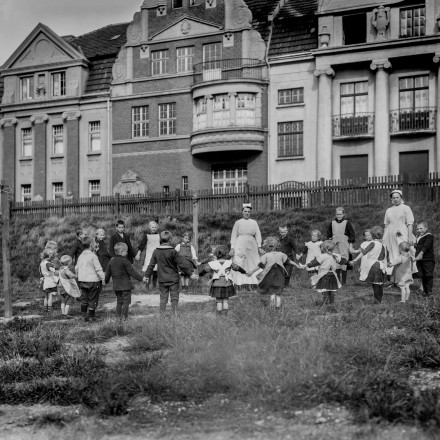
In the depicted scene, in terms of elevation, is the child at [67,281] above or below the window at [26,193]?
below

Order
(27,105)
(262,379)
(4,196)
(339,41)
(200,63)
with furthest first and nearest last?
(27,105) < (200,63) < (339,41) < (4,196) < (262,379)

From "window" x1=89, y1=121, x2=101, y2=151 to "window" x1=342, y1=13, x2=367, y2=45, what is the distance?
14.6 m

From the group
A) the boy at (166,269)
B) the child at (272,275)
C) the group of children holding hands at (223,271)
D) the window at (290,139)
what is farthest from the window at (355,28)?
the boy at (166,269)

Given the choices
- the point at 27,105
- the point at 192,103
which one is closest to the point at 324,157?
the point at 192,103

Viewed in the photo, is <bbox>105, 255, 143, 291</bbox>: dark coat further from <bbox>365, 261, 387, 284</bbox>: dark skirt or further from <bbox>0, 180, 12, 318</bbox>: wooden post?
<bbox>365, 261, 387, 284</bbox>: dark skirt

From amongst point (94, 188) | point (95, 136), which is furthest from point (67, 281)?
point (95, 136)

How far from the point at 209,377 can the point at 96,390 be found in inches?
45.3

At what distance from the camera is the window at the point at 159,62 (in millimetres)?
36375

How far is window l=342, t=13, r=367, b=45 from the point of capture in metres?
32.2

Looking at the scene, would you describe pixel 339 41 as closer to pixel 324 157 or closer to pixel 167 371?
pixel 324 157

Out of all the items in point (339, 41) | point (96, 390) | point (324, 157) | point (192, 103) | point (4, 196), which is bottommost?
point (96, 390)

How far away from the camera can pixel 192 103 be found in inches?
1393

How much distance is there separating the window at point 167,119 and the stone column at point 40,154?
7.35 metres

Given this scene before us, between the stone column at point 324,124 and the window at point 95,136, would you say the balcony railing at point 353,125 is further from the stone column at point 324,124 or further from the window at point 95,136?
the window at point 95,136
